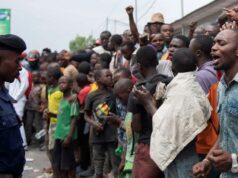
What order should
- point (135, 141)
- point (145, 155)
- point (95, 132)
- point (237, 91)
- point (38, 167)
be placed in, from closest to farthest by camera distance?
point (237, 91) < point (145, 155) < point (135, 141) < point (95, 132) < point (38, 167)

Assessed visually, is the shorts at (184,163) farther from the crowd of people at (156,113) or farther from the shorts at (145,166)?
the shorts at (145,166)

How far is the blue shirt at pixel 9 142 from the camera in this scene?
157 inches

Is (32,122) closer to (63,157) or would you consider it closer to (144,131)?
(63,157)

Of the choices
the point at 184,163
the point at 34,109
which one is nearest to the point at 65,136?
the point at 184,163

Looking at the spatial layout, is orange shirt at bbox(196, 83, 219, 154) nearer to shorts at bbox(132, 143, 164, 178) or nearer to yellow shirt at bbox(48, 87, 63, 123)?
shorts at bbox(132, 143, 164, 178)

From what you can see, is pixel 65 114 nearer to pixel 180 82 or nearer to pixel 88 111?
pixel 88 111

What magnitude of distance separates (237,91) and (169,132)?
870 millimetres

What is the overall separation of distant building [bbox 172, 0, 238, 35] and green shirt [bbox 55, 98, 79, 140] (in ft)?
14.3

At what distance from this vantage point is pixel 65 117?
7.74 metres

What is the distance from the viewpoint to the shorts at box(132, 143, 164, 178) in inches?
187

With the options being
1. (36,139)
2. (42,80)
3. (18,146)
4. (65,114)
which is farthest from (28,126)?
(18,146)

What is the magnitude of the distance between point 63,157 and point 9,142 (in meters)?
3.70

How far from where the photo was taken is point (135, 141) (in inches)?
210

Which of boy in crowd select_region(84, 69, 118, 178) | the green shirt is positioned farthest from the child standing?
boy in crowd select_region(84, 69, 118, 178)
